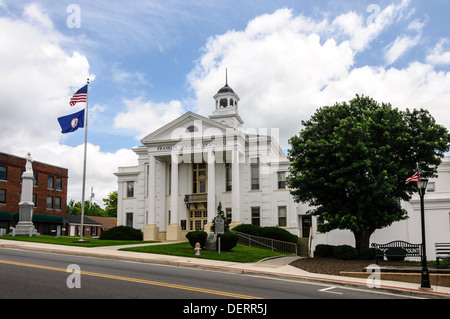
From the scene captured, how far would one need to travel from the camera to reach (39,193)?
58.6m

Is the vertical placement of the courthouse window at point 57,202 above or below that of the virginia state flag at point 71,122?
below

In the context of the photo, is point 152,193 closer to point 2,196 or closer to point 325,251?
point 325,251

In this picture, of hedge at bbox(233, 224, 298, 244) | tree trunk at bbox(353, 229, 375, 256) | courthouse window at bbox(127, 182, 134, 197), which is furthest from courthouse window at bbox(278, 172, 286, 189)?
courthouse window at bbox(127, 182, 134, 197)

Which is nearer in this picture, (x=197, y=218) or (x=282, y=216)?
(x=282, y=216)

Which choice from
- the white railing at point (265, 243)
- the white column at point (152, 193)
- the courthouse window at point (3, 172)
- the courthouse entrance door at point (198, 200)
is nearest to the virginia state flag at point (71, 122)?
the white column at point (152, 193)

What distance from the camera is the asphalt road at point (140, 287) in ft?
35.3

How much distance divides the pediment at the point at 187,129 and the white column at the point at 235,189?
2.68 meters

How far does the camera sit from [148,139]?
140 ft

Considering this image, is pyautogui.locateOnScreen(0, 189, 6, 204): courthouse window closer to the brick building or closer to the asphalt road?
the brick building

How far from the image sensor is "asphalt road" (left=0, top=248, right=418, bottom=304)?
35.3 ft

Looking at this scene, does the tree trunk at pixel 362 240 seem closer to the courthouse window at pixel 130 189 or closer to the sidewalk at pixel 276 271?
the sidewalk at pixel 276 271

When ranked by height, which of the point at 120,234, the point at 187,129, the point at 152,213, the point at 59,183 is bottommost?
the point at 120,234

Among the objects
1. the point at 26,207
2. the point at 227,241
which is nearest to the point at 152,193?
the point at 26,207

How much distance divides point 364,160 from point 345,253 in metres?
6.03
